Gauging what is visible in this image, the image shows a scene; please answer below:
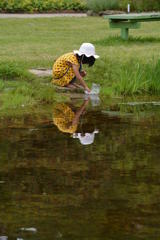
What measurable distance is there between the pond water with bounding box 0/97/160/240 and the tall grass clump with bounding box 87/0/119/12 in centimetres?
1637

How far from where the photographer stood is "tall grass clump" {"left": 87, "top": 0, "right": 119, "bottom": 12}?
2806 cm

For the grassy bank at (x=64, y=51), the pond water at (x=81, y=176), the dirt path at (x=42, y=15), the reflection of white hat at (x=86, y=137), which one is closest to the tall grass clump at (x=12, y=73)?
the grassy bank at (x=64, y=51)

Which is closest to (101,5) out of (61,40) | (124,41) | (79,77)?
(61,40)

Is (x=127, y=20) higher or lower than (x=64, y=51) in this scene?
higher

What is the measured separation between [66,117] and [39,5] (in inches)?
685

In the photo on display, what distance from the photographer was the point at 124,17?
19094 mm

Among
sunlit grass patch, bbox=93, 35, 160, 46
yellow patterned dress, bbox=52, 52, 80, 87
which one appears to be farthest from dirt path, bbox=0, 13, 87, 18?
yellow patterned dress, bbox=52, 52, 80, 87

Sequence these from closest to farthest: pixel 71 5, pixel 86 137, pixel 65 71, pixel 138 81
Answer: pixel 86 137 → pixel 138 81 → pixel 65 71 → pixel 71 5

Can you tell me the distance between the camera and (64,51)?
17.6m

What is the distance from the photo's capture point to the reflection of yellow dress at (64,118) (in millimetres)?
10758

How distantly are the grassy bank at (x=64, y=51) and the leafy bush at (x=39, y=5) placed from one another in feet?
9.84

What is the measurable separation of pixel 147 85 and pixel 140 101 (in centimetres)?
69

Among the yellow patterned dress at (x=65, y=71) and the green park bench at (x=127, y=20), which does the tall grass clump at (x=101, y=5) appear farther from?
the yellow patterned dress at (x=65, y=71)

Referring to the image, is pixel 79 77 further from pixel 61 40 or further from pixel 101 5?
pixel 101 5
